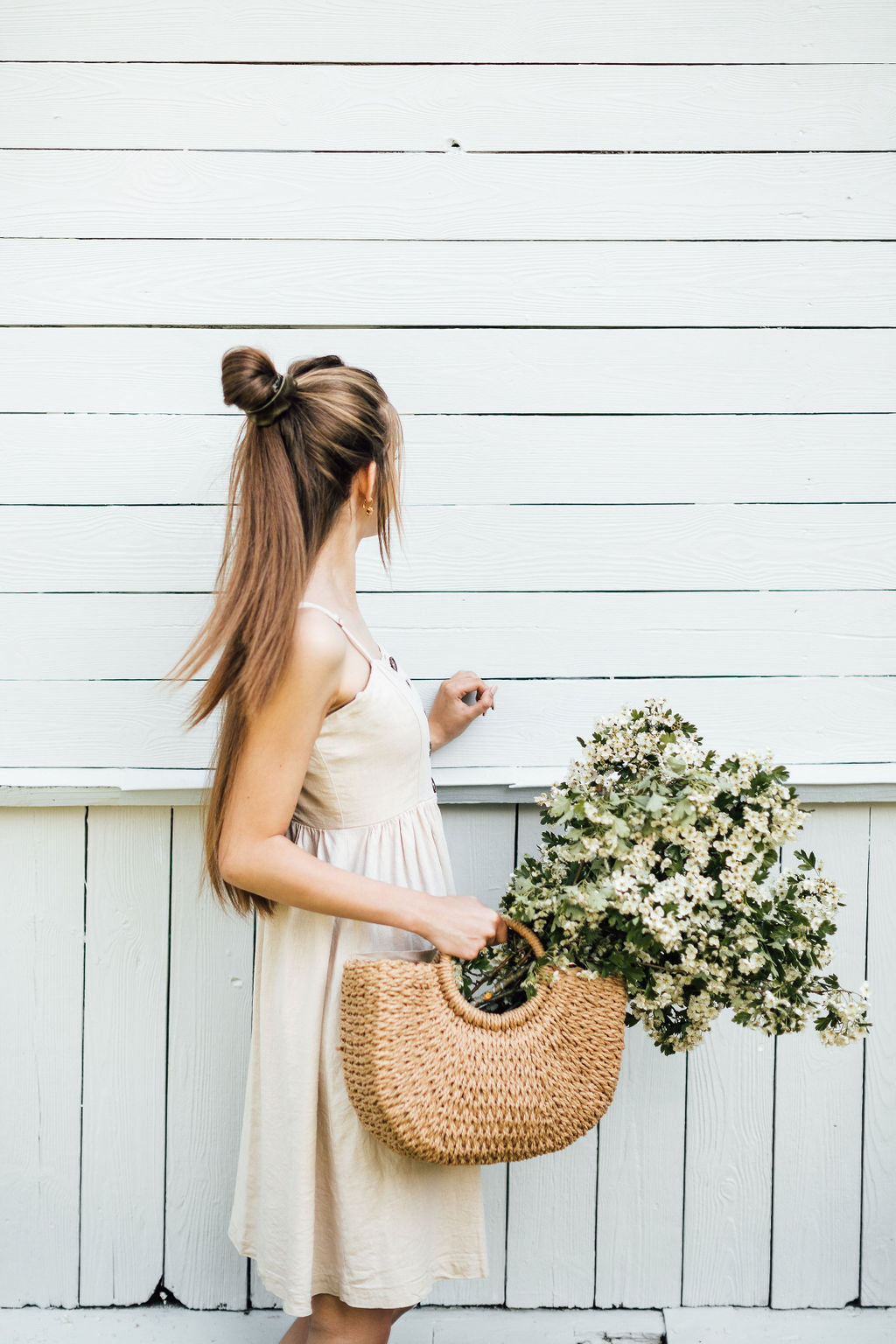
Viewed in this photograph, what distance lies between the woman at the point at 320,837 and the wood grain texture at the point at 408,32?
0.72 metres

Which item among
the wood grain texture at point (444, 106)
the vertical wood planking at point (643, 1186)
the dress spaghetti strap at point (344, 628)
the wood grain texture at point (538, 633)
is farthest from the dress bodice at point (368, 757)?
the wood grain texture at point (444, 106)

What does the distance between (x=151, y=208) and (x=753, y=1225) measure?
7.38 ft

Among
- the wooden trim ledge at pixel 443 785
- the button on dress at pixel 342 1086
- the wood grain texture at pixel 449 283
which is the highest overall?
the wood grain texture at pixel 449 283

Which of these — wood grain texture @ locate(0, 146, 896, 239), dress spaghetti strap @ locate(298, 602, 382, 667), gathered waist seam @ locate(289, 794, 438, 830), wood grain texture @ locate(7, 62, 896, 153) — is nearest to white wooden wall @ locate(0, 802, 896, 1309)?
gathered waist seam @ locate(289, 794, 438, 830)

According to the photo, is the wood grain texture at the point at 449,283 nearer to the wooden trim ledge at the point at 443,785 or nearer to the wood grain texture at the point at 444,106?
the wood grain texture at the point at 444,106

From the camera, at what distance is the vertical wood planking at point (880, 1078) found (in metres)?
1.89

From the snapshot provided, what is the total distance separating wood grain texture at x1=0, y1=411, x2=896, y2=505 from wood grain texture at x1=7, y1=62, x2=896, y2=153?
1.61 ft

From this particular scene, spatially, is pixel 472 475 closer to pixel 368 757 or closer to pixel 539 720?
pixel 539 720

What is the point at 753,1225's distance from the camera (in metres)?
1.92

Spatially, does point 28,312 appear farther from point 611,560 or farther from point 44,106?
point 611,560

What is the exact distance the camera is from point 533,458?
5.89ft

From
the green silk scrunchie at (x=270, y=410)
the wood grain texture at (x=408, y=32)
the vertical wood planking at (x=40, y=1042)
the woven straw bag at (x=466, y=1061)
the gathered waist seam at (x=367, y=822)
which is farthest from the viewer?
the vertical wood planking at (x=40, y=1042)

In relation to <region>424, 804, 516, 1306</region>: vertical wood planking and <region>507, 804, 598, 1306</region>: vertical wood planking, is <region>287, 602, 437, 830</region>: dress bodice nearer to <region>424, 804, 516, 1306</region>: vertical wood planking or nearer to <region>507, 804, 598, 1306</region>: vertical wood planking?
<region>424, 804, 516, 1306</region>: vertical wood planking

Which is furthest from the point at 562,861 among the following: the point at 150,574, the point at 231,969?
the point at 150,574
